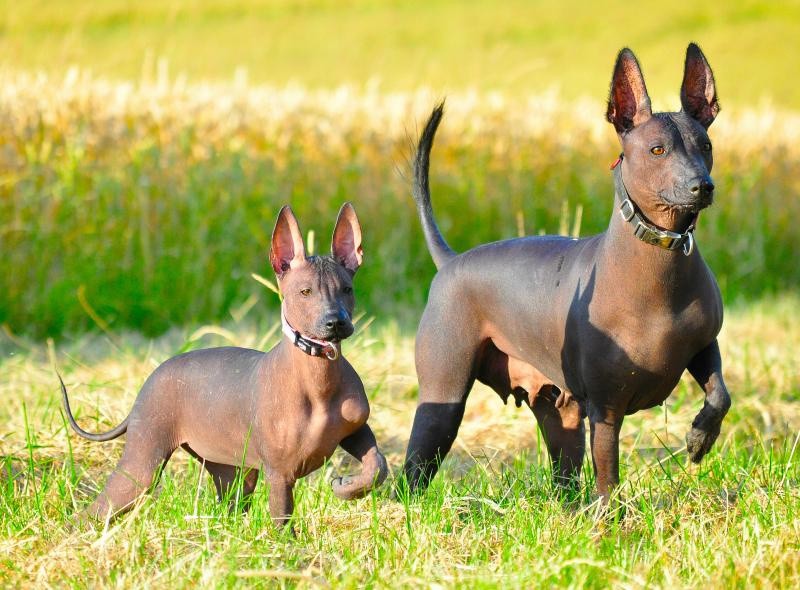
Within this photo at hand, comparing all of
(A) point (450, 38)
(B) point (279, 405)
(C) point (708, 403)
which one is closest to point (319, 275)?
(B) point (279, 405)

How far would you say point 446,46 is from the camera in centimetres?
2361

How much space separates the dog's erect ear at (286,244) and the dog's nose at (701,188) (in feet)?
3.95

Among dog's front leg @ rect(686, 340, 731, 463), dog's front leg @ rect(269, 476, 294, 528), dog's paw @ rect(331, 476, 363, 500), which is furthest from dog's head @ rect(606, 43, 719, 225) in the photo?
dog's front leg @ rect(269, 476, 294, 528)

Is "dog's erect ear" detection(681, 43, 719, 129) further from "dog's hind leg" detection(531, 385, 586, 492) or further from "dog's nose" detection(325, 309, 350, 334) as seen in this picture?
"dog's nose" detection(325, 309, 350, 334)

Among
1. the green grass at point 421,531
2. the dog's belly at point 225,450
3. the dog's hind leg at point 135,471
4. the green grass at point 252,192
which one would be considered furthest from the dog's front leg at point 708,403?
the green grass at point 252,192

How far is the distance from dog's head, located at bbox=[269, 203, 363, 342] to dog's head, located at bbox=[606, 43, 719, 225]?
3.04ft

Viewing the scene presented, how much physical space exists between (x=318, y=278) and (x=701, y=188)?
1.19 m

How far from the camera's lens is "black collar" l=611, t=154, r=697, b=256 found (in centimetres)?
378

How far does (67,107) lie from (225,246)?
6.39ft

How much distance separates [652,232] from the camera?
3.79 m

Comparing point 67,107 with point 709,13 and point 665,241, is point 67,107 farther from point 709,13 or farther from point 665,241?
point 709,13

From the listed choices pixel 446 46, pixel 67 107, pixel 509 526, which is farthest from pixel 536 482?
pixel 446 46

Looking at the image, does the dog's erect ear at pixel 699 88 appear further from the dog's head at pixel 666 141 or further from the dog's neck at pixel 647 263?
the dog's neck at pixel 647 263

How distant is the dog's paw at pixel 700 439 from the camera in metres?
3.94
